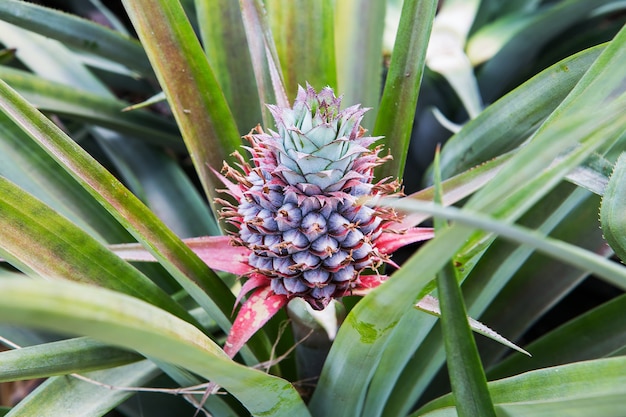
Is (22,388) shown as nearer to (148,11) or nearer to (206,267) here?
(206,267)

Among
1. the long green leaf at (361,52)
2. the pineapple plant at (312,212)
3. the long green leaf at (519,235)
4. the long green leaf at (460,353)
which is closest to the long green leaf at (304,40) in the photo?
the long green leaf at (361,52)

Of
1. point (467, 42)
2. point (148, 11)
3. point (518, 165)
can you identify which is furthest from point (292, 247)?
point (467, 42)

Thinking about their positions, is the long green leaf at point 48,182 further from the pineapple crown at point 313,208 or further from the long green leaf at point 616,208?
the long green leaf at point 616,208

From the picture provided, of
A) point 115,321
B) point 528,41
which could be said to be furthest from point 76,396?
point 528,41

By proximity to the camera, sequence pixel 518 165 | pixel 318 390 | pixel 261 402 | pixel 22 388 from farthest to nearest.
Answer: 1. pixel 22 388
2. pixel 318 390
3. pixel 261 402
4. pixel 518 165

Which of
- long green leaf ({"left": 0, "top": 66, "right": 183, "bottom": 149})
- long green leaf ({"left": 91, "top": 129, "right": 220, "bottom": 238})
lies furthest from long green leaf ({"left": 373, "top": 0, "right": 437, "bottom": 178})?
long green leaf ({"left": 0, "top": 66, "right": 183, "bottom": 149})
